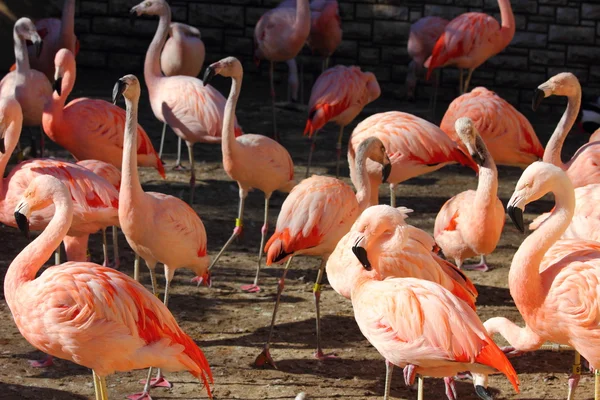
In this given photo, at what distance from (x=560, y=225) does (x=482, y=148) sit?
1.30m

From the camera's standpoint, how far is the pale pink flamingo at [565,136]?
570 centimetres

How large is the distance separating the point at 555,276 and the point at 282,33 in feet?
18.9

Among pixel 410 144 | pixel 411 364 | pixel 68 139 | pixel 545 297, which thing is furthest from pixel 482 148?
pixel 68 139

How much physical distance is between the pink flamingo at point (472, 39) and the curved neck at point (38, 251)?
5.65 meters

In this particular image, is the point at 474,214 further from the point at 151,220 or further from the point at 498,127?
the point at 151,220

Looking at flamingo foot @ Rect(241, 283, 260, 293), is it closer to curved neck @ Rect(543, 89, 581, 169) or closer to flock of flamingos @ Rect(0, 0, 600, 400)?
flock of flamingos @ Rect(0, 0, 600, 400)

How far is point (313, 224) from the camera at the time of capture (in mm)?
4977

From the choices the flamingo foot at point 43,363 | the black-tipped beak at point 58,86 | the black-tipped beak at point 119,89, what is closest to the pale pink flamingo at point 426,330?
the black-tipped beak at point 119,89

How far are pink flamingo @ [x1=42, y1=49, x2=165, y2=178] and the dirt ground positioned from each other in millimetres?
682

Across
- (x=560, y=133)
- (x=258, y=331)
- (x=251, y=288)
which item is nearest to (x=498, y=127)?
(x=560, y=133)

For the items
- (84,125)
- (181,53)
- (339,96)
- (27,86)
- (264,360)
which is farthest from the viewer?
(181,53)

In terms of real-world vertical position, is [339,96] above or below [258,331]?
above

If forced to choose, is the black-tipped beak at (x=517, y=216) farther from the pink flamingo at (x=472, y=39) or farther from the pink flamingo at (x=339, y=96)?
the pink flamingo at (x=472, y=39)

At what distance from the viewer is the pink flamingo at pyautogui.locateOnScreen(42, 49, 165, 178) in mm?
6383
